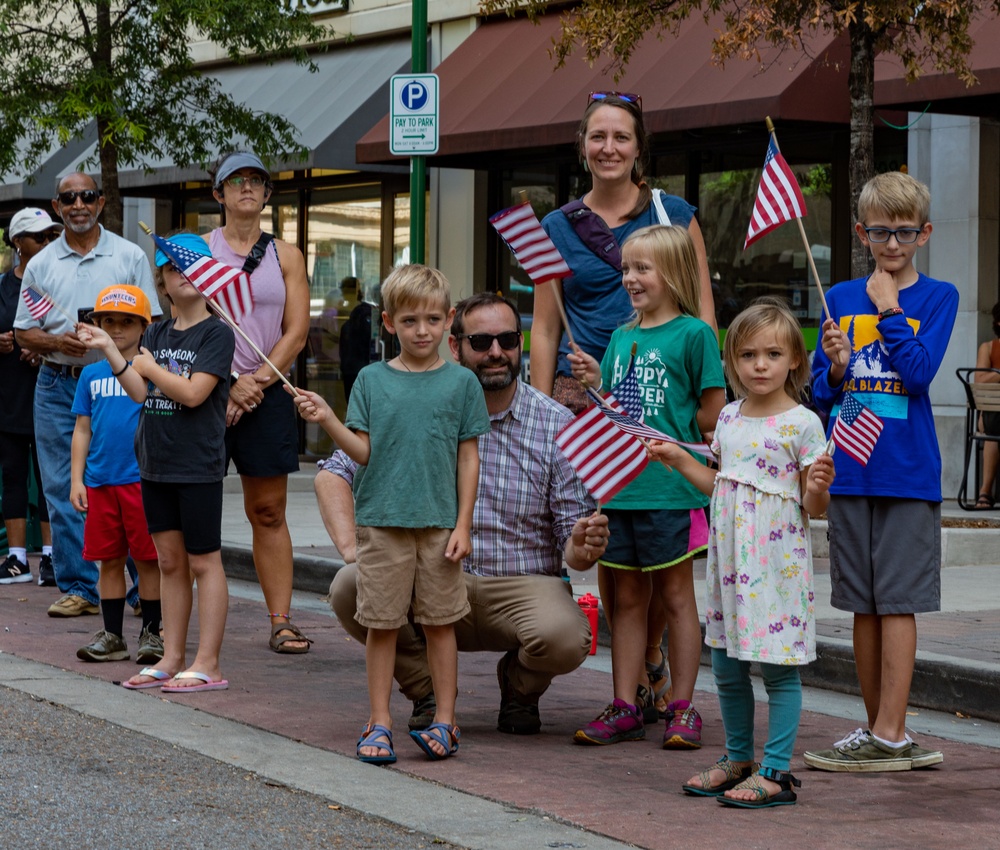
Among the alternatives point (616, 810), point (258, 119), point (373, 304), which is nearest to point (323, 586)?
point (616, 810)

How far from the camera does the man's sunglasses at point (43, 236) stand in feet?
31.3

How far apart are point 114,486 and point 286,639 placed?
994 mm

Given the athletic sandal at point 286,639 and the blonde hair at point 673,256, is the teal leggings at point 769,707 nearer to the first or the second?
the blonde hair at point 673,256

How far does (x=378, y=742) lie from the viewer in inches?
205

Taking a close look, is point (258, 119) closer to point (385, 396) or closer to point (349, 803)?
point (385, 396)

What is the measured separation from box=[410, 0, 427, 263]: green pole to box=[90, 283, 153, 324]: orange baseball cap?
13.0 ft

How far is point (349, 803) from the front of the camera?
15.3 feet

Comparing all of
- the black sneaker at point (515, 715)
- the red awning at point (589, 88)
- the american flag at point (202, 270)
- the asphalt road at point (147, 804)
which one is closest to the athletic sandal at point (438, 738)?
the black sneaker at point (515, 715)

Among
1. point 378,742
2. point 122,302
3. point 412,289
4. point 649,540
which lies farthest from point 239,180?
point 378,742

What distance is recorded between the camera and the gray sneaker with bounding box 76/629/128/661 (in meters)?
7.03

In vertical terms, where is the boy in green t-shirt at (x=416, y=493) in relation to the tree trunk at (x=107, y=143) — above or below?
below

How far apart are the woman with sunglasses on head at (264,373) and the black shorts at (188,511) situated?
2.52 ft

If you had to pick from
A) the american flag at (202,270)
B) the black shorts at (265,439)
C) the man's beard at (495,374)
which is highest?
the american flag at (202,270)

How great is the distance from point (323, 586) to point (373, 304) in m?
8.83
